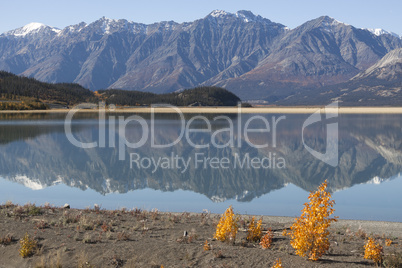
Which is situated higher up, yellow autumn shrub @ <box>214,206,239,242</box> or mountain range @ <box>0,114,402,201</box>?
mountain range @ <box>0,114,402,201</box>

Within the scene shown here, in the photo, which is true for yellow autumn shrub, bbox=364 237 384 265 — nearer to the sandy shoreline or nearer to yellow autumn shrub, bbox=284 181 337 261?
the sandy shoreline

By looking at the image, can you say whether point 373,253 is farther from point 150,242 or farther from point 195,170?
point 195,170

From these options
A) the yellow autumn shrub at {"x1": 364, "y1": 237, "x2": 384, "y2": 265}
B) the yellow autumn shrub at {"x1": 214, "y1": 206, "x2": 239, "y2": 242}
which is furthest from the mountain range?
the yellow autumn shrub at {"x1": 364, "y1": 237, "x2": 384, "y2": 265}

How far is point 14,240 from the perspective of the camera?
42.0 ft

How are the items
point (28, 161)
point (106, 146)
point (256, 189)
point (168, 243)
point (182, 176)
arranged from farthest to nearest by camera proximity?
point (106, 146) < point (28, 161) < point (182, 176) < point (256, 189) < point (168, 243)

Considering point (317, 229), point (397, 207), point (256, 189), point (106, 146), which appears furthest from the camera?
point (106, 146)

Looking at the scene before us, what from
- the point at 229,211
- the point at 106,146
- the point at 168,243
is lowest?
the point at 168,243

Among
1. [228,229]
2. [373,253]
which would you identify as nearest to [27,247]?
[228,229]

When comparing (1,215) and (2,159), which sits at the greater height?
(2,159)

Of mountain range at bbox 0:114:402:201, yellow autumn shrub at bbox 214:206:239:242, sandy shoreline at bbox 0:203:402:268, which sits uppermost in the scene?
mountain range at bbox 0:114:402:201

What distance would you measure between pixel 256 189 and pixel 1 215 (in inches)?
614

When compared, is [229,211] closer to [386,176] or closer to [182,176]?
[182,176]

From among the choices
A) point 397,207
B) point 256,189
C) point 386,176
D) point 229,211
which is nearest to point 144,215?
point 229,211

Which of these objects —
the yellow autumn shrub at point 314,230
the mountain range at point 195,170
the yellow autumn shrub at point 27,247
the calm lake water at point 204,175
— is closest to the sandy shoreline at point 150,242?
the yellow autumn shrub at point 27,247
